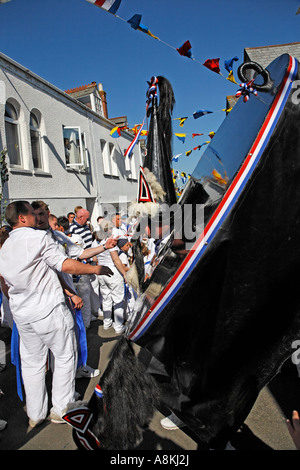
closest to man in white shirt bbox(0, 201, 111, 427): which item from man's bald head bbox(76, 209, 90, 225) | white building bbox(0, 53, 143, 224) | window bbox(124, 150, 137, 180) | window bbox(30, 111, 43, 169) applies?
man's bald head bbox(76, 209, 90, 225)

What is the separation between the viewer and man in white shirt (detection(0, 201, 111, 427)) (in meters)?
2.69

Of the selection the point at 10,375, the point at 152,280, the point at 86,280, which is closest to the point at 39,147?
the point at 86,280

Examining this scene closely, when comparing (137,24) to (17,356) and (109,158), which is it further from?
(109,158)

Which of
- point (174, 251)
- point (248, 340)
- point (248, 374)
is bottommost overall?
point (248, 374)

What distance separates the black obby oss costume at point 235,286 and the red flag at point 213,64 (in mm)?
2414

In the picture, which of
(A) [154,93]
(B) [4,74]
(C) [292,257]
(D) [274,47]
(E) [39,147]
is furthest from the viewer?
(E) [39,147]

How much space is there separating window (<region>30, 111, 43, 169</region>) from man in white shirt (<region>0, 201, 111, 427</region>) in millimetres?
9189

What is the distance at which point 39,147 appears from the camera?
11.4 metres

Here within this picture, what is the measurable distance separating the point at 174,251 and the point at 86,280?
415 centimetres

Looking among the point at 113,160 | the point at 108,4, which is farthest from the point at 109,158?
the point at 108,4

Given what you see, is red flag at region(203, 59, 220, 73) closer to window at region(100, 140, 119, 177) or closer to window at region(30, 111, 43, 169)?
window at region(30, 111, 43, 169)

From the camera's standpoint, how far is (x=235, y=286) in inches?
43.3

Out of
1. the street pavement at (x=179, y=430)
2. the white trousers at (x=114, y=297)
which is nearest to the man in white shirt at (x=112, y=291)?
the white trousers at (x=114, y=297)

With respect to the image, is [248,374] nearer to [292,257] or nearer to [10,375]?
[292,257]
